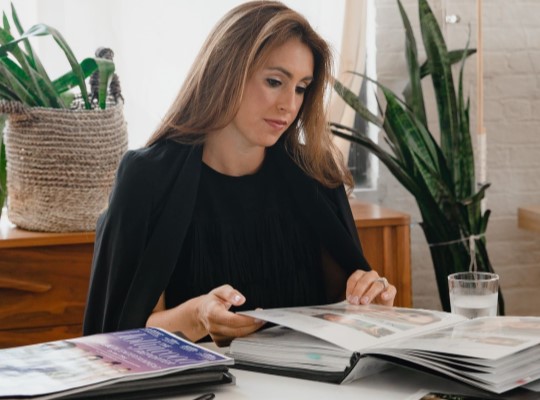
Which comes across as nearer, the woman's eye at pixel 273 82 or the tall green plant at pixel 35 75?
the woman's eye at pixel 273 82

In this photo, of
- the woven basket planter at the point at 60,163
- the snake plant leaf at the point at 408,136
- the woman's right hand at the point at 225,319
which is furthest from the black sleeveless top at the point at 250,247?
the snake plant leaf at the point at 408,136

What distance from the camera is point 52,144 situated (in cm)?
265

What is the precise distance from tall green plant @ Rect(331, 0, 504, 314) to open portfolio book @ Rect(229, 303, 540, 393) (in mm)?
1503

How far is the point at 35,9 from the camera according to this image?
3.07 meters

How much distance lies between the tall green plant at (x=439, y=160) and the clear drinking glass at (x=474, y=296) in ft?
4.32

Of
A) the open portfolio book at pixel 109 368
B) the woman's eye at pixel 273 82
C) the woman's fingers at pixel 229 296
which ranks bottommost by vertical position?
the open portfolio book at pixel 109 368

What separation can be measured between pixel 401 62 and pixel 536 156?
25.3 inches

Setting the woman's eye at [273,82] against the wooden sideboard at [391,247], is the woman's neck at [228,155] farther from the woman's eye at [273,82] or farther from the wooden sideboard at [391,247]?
the wooden sideboard at [391,247]

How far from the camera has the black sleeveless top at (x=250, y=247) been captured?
82.9 inches

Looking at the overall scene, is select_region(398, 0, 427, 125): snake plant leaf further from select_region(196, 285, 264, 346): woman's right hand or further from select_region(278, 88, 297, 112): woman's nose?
select_region(196, 285, 264, 346): woman's right hand

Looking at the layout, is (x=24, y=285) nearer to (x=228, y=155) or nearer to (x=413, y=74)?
(x=228, y=155)

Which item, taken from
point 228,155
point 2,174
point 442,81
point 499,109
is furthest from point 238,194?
point 499,109

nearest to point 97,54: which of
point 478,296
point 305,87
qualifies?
point 305,87

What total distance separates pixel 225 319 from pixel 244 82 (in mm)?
749
